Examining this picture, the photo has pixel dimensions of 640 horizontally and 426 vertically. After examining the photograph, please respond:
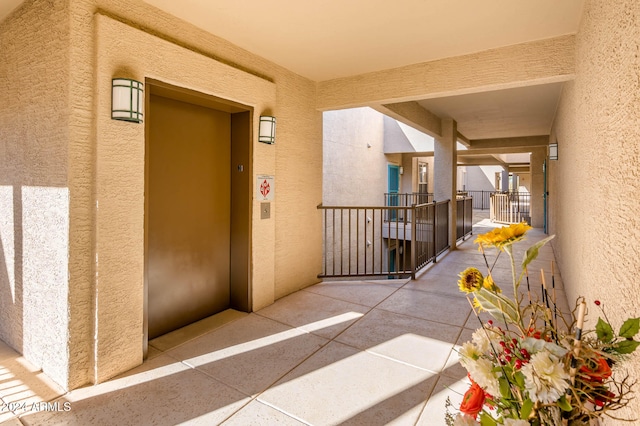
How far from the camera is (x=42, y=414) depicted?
197 cm

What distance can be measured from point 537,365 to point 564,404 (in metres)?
0.11

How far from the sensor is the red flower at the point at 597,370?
31.7 inches

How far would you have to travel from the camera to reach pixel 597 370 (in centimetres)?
82

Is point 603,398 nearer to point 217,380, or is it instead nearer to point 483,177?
point 217,380

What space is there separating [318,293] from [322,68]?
8.45 feet

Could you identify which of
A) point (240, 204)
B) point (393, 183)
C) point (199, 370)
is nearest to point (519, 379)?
point (199, 370)

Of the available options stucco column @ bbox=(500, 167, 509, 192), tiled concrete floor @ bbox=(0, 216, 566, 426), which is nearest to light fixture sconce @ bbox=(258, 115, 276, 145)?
tiled concrete floor @ bbox=(0, 216, 566, 426)

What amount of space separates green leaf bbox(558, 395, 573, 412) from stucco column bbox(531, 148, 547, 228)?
35.3ft

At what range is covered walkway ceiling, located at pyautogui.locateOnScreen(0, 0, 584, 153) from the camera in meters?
2.55

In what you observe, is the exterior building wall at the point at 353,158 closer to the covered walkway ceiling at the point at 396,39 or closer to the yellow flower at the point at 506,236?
the covered walkway ceiling at the point at 396,39

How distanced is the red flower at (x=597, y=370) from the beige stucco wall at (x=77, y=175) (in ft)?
8.25

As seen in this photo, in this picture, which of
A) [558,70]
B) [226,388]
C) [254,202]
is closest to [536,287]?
[558,70]

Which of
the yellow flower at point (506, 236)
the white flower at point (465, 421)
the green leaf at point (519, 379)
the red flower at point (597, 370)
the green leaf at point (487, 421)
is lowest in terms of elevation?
the white flower at point (465, 421)

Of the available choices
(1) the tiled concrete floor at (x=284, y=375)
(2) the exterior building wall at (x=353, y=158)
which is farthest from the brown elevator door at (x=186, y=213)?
(2) the exterior building wall at (x=353, y=158)
